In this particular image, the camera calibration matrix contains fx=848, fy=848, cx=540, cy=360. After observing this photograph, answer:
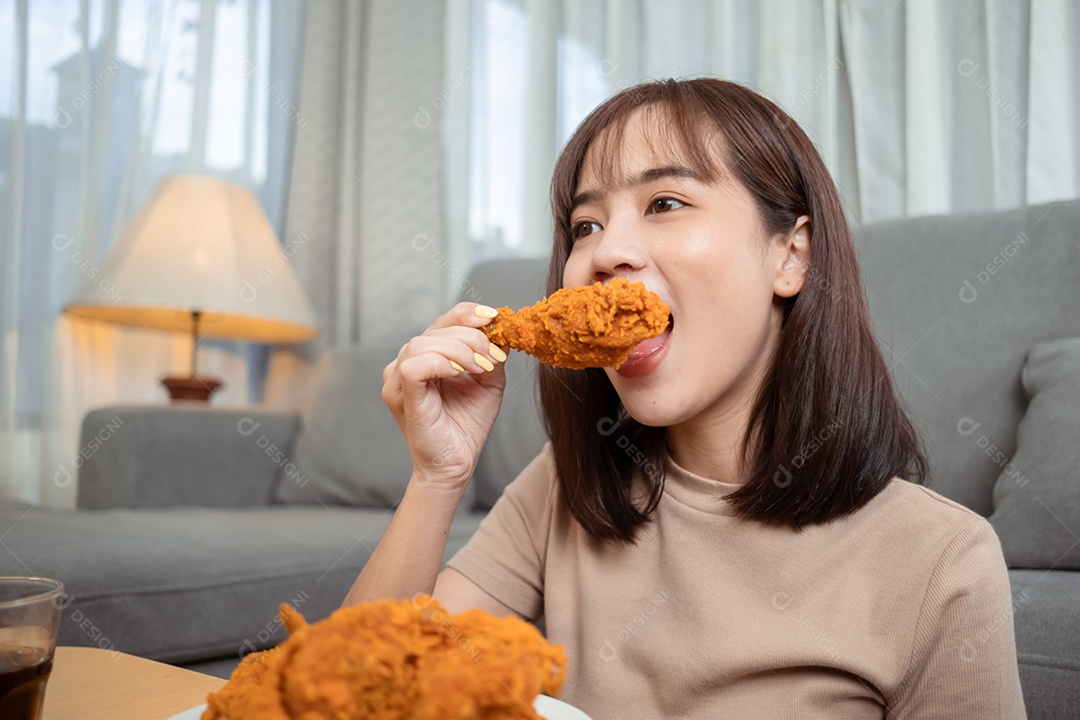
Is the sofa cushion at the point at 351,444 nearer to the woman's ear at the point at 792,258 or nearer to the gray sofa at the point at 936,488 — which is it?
the gray sofa at the point at 936,488

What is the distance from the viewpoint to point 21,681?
70cm

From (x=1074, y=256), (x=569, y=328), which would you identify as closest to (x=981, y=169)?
(x=1074, y=256)

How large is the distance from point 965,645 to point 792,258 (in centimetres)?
56

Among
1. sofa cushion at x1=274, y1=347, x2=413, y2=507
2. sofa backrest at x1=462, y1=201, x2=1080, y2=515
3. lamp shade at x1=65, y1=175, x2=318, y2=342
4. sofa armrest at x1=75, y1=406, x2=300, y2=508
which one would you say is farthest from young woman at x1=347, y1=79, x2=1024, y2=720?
lamp shade at x1=65, y1=175, x2=318, y2=342

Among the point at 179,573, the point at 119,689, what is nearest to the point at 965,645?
the point at 119,689

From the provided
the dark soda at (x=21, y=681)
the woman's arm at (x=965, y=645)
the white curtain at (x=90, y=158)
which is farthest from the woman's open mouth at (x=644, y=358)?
the white curtain at (x=90, y=158)

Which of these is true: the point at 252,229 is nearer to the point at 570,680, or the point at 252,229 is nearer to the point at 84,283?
the point at 84,283

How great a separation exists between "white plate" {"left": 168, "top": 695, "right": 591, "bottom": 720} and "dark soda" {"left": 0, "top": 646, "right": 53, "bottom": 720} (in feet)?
0.42

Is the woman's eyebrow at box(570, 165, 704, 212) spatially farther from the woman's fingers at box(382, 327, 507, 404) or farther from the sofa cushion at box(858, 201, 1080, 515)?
the sofa cushion at box(858, 201, 1080, 515)

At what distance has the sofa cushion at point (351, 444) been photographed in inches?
109

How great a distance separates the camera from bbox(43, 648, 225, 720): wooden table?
2.76 ft

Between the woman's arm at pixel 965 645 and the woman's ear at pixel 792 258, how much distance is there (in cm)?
41

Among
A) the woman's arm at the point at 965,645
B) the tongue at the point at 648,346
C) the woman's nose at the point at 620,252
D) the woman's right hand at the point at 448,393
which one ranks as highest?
the woman's nose at the point at 620,252

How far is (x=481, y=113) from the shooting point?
3.74 metres
